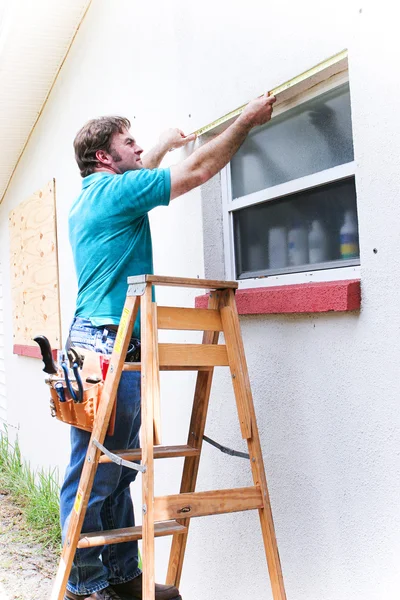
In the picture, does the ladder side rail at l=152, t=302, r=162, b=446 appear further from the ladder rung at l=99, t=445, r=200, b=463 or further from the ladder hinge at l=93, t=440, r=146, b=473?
the ladder rung at l=99, t=445, r=200, b=463

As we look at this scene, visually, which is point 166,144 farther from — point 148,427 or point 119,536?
point 119,536

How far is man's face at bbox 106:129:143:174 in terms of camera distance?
10.1 ft

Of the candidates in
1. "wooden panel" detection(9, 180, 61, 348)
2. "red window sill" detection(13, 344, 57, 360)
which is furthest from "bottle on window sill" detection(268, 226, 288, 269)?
"red window sill" detection(13, 344, 57, 360)

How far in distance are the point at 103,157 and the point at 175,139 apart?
0.44m

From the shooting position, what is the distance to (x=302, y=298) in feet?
8.54

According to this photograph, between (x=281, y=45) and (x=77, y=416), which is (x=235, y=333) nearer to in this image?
(x=77, y=416)

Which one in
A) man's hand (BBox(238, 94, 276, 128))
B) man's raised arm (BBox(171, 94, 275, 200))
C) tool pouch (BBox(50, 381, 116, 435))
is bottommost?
tool pouch (BBox(50, 381, 116, 435))

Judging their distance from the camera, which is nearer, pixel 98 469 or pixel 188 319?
pixel 188 319

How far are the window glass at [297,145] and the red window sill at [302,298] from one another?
49cm

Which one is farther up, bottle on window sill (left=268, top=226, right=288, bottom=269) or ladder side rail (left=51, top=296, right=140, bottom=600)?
bottle on window sill (left=268, top=226, right=288, bottom=269)

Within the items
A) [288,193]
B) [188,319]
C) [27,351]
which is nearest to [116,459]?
[188,319]

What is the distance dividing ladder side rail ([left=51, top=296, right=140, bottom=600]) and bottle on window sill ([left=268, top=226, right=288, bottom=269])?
786 millimetres

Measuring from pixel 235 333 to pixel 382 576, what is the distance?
3.15 feet

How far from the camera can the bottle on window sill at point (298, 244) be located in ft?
9.33
